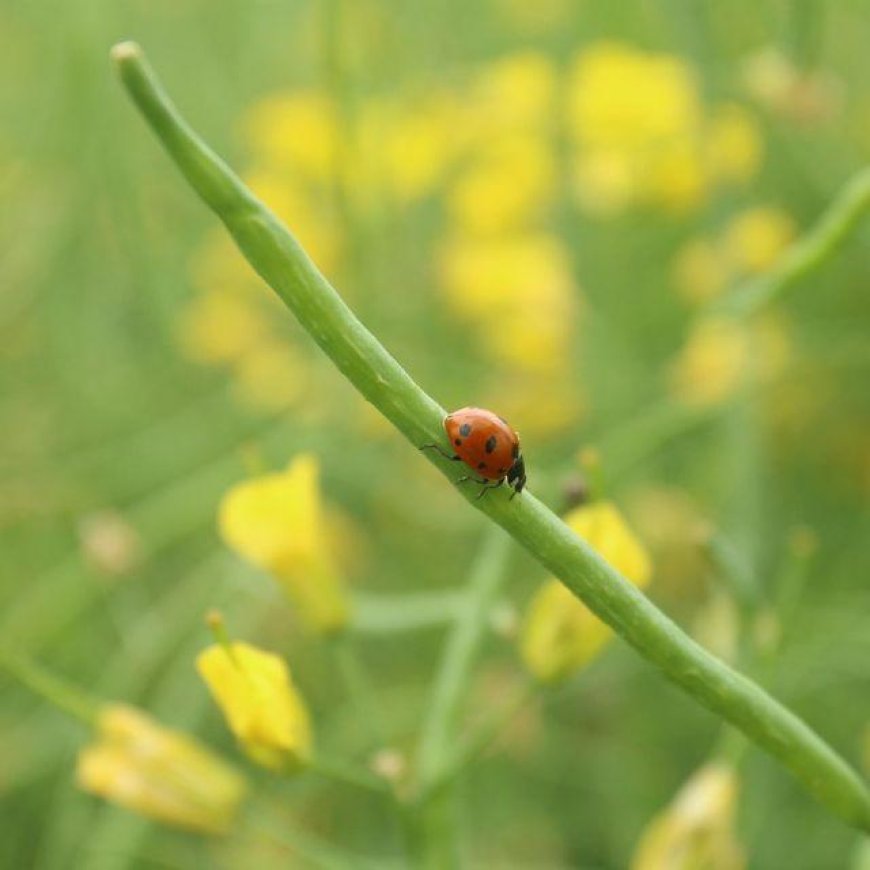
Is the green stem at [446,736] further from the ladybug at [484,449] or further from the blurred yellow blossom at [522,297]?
the blurred yellow blossom at [522,297]

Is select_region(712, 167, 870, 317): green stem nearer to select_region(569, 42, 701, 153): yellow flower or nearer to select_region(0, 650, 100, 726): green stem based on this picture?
select_region(0, 650, 100, 726): green stem

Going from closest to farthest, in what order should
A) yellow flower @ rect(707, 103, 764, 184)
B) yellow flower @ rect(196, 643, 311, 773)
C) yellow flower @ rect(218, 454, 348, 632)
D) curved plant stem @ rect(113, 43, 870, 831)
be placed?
curved plant stem @ rect(113, 43, 870, 831) < yellow flower @ rect(196, 643, 311, 773) < yellow flower @ rect(218, 454, 348, 632) < yellow flower @ rect(707, 103, 764, 184)

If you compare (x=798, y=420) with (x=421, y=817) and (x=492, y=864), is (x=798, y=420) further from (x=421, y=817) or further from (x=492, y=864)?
(x=421, y=817)

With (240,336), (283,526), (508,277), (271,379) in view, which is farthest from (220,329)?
(283,526)

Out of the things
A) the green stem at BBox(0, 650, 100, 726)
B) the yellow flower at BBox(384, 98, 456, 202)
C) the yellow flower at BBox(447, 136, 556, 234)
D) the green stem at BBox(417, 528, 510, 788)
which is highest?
the green stem at BBox(0, 650, 100, 726)

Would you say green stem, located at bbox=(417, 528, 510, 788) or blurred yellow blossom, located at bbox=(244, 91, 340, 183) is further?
blurred yellow blossom, located at bbox=(244, 91, 340, 183)

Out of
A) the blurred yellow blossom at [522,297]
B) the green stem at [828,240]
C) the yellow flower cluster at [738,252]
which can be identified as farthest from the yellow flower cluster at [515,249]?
the green stem at [828,240]

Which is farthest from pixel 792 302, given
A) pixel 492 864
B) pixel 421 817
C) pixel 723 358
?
pixel 421 817

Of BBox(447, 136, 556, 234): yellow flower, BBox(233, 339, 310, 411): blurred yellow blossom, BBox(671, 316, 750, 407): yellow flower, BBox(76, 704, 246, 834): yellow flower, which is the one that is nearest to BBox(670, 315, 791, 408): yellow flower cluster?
BBox(671, 316, 750, 407): yellow flower

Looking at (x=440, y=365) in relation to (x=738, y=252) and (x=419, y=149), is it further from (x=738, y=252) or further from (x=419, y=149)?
(x=738, y=252)
